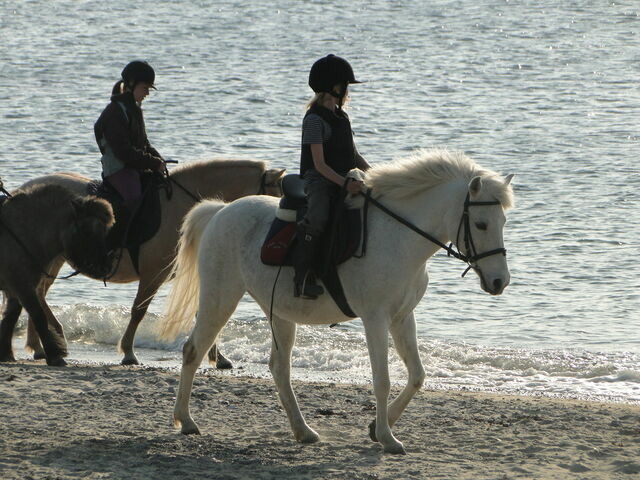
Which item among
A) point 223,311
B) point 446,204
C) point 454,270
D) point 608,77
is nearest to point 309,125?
point 446,204

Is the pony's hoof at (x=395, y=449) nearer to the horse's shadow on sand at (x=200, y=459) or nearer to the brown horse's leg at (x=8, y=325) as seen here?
the horse's shadow on sand at (x=200, y=459)

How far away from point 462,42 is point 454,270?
Result: 2082 centimetres

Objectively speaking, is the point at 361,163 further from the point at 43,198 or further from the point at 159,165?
the point at 43,198

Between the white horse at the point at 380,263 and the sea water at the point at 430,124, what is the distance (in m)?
3.15

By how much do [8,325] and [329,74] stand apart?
459 centimetres

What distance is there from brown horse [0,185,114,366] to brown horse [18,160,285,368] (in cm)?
47

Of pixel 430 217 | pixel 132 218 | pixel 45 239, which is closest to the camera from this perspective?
pixel 430 217

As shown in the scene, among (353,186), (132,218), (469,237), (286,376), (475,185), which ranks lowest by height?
(286,376)

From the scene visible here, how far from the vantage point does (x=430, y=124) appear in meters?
25.8

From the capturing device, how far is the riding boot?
673 centimetres

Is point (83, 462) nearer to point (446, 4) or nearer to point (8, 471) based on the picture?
point (8, 471)

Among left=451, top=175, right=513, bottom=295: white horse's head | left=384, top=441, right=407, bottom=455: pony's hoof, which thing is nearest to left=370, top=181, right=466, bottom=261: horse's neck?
left=451, top=175, right=513, bottom=295: white horse's head

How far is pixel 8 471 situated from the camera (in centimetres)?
620

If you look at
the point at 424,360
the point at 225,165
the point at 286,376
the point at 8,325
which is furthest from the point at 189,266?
the point at 424,360
